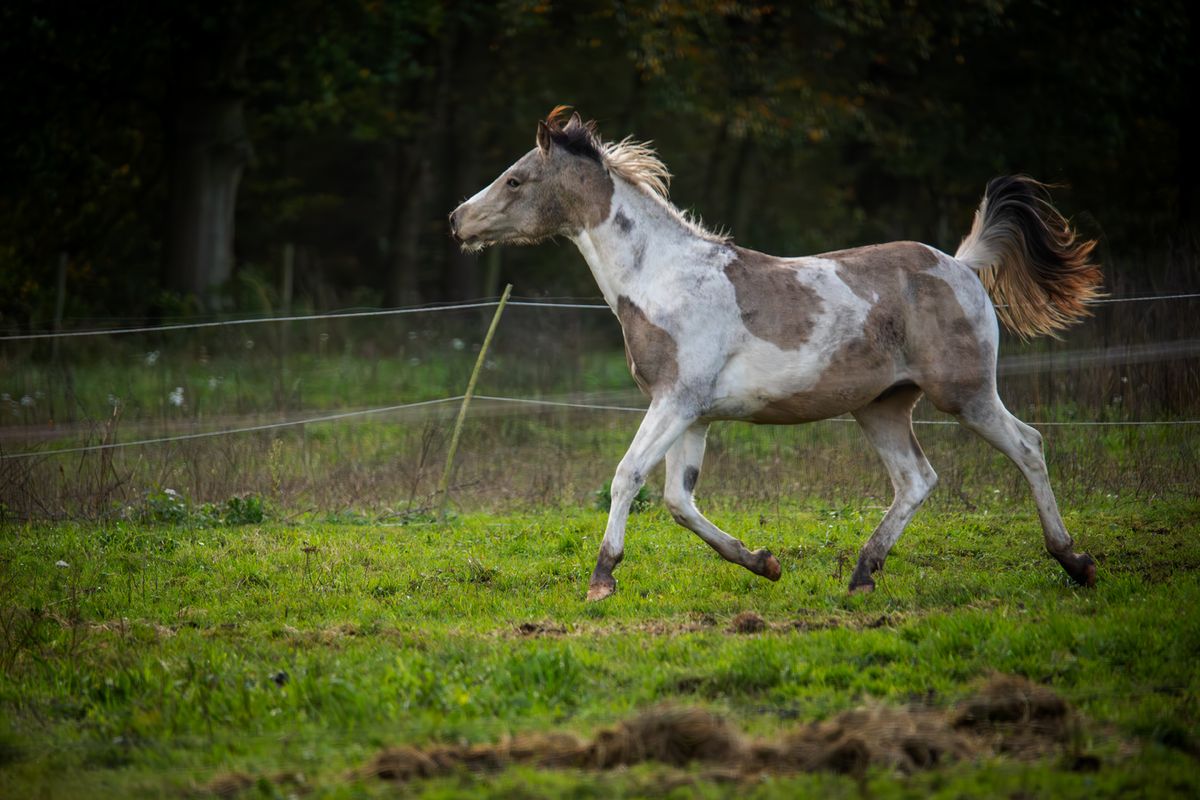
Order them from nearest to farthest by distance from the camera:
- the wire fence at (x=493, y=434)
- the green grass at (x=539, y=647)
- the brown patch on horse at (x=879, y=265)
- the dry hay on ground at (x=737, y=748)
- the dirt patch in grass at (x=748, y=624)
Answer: the dry hay on ground at (x=737, y=748) < the green grass at (x=539, y=647) < the dirt patch in grass at (x=748, y=624) < the brown patch on horse at (x=879, y=265) < the wire fence at (x=493, y=434)

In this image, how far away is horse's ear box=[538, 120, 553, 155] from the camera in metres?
7.70

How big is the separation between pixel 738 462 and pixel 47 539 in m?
5.98

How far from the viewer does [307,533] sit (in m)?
9.30

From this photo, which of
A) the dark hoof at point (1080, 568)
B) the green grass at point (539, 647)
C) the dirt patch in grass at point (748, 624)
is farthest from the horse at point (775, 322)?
the dirt patch in grass at point (748, 624)

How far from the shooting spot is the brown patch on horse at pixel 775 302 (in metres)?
7.27

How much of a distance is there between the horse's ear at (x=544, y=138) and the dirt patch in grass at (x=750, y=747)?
416 centimetres

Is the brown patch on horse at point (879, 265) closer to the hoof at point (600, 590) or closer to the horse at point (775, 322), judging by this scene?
the horse at point (775, 322)

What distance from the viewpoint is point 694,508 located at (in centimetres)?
736

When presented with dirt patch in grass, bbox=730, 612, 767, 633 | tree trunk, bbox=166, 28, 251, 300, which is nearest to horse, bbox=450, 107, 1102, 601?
dirt patch in grass, bbox=730, 612, 767, 633

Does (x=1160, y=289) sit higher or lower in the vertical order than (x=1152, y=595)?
higher

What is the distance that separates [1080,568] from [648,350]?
2.78 meters

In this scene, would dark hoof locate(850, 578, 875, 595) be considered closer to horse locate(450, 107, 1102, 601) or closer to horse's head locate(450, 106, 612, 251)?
horse locate(450, 107, 1102, 601)

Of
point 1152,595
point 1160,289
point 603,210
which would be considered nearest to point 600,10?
point 1160,289

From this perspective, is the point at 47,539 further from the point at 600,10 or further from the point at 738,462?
the point at 600,10
